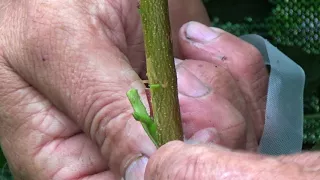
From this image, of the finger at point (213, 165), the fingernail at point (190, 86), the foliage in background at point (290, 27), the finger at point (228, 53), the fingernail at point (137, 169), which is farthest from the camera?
the foliage in background at point (290, 27)

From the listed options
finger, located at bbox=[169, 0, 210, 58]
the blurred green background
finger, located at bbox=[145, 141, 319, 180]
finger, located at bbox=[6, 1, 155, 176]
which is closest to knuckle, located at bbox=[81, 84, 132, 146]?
finger, located at bbox=[6, 1, 155, 176]

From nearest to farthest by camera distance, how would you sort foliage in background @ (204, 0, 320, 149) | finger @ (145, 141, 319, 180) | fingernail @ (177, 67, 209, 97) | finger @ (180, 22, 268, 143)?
finger @ (145, 141, 319, 180), fingernail @ (177, 67, 209, 97), finger @ (180, 22, 268, 143), foliage in background @ (204, 0, 320, 149)

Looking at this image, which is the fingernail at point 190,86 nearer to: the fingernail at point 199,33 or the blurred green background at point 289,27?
the fingernail at point 199,33

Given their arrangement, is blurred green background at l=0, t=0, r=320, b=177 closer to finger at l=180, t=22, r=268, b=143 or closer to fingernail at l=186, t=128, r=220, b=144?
finger at l=180, t=22, r=268, b=143

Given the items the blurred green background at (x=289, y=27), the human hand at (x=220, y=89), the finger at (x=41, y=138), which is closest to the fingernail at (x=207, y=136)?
the human hand at (x=220, y=89)

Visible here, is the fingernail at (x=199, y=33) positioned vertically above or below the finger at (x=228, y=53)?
above

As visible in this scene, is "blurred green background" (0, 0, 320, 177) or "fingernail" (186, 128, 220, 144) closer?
"fingernail" (186, 128, 220, 144)

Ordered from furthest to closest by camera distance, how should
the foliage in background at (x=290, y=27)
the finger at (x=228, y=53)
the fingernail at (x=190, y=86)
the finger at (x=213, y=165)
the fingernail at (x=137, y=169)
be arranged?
the foliage in background at (x=290, y=27) < the finger at (x=228, y=53) < the fingernail at (x=190, y=86) < the fingernail at (x=137, y=169) < the finger at (x=213, y=165)

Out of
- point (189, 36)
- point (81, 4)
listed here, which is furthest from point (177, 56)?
point (81, 4)
